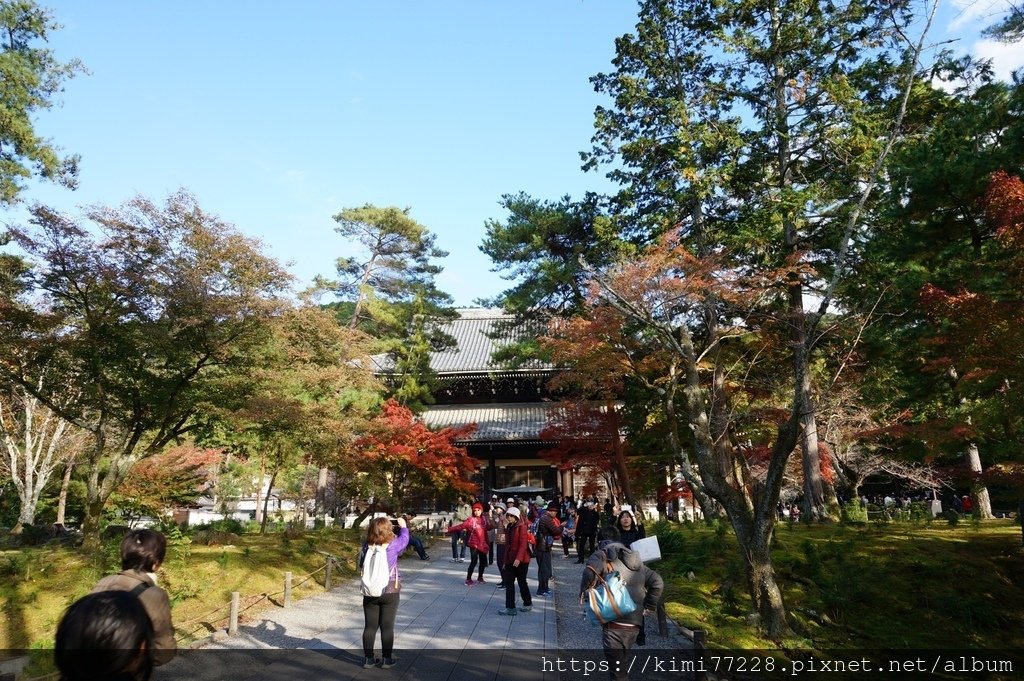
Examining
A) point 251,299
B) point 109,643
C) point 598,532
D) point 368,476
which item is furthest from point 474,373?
point 109,643

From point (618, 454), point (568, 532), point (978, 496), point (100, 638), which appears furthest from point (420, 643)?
point (978, 496)

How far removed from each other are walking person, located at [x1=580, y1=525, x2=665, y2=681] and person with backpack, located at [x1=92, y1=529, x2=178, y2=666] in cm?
292

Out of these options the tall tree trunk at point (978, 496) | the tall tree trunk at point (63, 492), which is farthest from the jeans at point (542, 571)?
the tall tree trunk at point (63, 492)

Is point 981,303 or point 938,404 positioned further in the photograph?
point 938,404

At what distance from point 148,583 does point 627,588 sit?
11.1ft

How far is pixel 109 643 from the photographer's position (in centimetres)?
252

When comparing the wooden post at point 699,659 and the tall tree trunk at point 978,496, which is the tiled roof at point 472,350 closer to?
the tall tree trunk at point 978,496

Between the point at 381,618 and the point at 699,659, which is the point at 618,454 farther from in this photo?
the point at 381,618

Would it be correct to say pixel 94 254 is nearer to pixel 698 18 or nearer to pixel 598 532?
→ pixel 598 532

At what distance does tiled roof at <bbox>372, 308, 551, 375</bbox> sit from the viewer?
90.3ft

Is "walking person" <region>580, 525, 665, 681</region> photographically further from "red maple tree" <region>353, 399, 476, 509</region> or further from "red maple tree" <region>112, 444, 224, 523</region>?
"red maple tree" <region>112, 444, 224, 523</region>

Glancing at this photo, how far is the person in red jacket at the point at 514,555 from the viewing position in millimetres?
8812

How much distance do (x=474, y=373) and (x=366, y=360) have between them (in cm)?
968

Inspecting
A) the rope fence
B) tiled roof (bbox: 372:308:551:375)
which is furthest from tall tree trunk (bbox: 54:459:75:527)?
the rope fence
